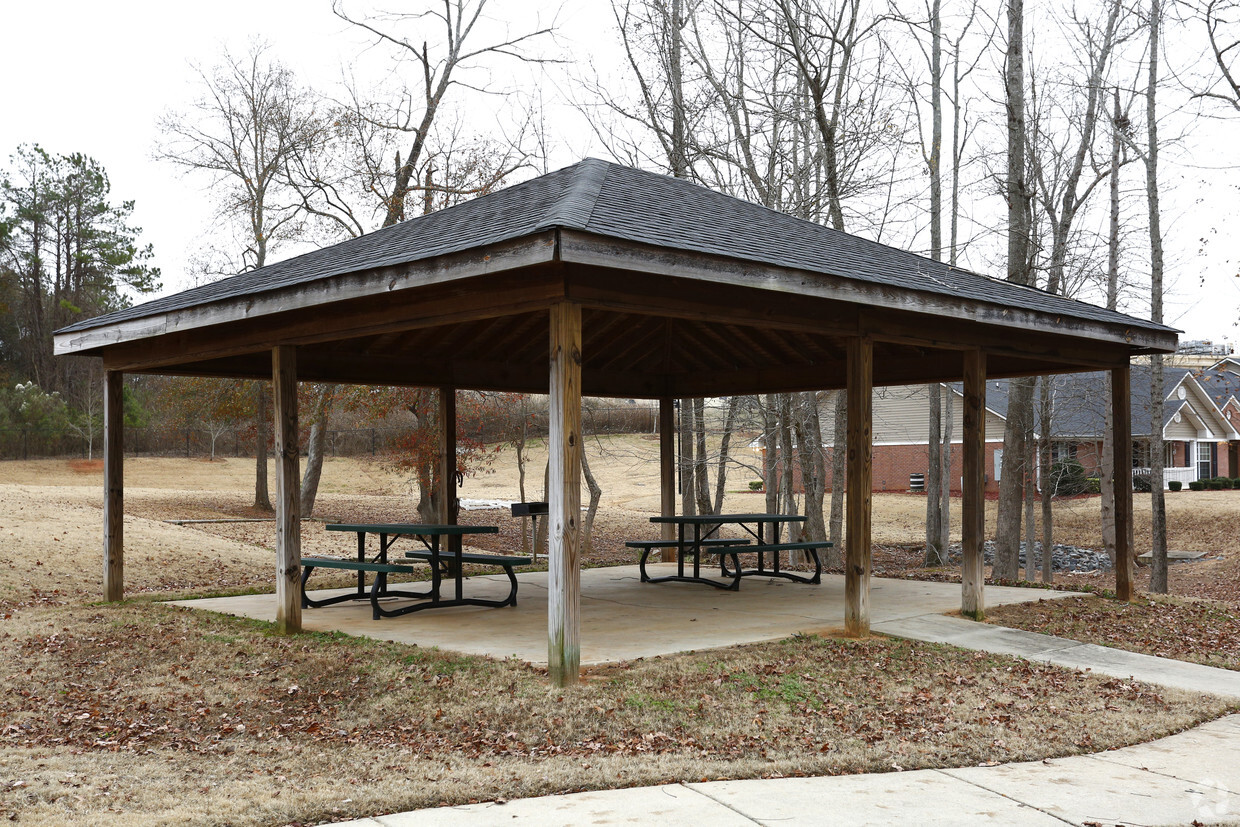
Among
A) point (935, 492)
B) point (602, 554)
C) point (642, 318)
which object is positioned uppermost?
point (642, 318)

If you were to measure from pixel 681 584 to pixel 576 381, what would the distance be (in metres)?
5.75

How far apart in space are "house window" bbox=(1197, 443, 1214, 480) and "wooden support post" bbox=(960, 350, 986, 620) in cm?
3524

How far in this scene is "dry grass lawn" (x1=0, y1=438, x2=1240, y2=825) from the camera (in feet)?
15.9

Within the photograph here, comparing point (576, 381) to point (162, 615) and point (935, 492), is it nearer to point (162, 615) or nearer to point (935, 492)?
point (162, 615)

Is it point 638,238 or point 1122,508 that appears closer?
point 638,238

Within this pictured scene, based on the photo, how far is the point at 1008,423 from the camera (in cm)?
1496

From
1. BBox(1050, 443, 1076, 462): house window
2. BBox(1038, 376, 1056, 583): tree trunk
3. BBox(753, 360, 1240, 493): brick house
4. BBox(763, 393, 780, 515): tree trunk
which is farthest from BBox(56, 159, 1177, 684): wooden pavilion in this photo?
BBox(753, 360, 1240, 493): brick house

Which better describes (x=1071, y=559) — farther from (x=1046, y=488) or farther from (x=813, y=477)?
(x=813, y=477)

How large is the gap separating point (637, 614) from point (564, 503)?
326 cm

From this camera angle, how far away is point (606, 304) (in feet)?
21.2

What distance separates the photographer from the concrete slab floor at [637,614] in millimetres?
7578

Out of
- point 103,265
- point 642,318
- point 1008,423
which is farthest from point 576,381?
point 103,265

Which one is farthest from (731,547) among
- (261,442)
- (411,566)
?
(261,442)

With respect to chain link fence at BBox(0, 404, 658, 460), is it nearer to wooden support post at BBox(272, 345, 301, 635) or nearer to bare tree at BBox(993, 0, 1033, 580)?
bare tree at BBox(993, 0, 1033, 580)
